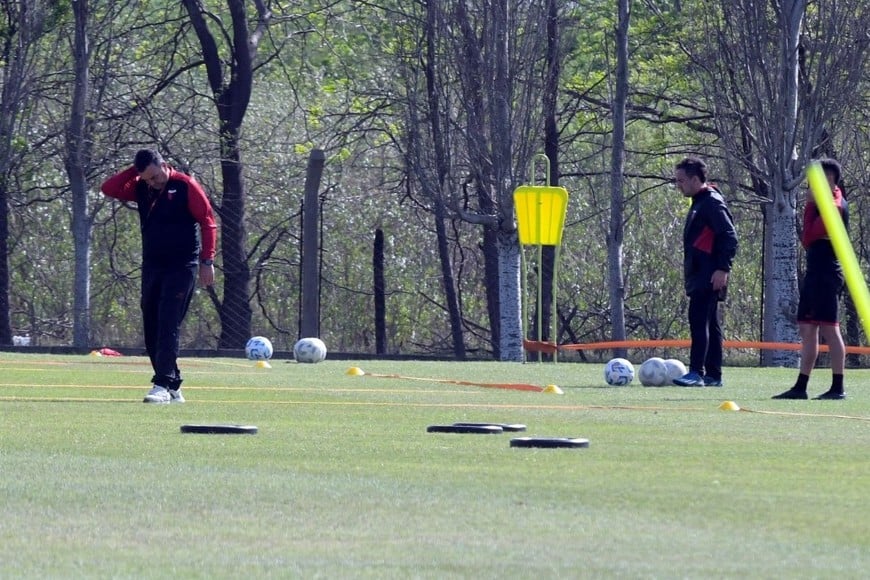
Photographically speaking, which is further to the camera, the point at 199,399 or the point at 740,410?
the point at 199,399

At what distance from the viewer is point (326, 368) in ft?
65.0

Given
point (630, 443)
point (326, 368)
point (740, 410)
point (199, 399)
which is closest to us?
point (630, 443)

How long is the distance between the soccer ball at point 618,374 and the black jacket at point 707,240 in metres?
1.18

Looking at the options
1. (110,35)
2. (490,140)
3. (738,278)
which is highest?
(110,35)

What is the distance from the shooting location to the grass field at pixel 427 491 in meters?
5.48

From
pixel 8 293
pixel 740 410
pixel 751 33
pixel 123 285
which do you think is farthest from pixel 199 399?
pixel 123 285

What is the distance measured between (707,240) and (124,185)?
17.2ft

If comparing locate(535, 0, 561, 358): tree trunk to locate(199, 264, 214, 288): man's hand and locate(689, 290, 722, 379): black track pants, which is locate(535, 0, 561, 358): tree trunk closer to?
locate(689, 290, 722, 379): black track pants

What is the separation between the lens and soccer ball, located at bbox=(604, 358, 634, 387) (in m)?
16.2

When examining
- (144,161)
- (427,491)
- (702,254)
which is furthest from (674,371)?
(427,491)

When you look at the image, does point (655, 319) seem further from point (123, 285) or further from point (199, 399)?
point (199, 399)

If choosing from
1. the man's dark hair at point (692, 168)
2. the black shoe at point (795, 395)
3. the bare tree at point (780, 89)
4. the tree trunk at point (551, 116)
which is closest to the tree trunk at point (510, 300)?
the tree trunk at point (551, 116)

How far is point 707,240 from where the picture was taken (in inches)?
604

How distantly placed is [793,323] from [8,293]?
12834 millimetres
